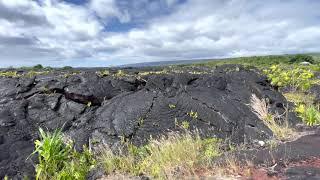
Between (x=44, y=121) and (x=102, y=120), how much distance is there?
1.93 m

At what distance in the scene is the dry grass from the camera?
1186 cm

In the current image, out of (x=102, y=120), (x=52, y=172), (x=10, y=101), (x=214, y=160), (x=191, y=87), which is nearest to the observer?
(x=214, y=160)

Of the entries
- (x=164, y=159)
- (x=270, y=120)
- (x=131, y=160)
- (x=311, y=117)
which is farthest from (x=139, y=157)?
(x=311, y=117)

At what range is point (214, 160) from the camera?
9141 mm

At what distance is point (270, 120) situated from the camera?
42.7 ft

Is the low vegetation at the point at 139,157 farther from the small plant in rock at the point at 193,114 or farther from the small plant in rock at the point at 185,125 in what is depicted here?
the small plant in rock at the point at 193,114

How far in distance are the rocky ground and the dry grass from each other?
7.6 inches

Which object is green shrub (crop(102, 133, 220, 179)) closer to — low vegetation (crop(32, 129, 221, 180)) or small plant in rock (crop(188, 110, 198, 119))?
low vegetation (crop(32, 129, 221, 180))

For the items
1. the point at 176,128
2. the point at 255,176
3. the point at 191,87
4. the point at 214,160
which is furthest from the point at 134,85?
the point at 255,176

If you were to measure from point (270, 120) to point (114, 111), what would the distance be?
505 cm

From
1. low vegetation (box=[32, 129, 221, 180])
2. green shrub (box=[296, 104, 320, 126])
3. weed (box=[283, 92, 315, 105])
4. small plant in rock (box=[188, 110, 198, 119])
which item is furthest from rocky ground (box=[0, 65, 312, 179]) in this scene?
weed (box=[283, 92, 315, 105])

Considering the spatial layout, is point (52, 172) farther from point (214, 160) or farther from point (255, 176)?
point (255, 176)

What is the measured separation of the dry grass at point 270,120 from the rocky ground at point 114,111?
0.19 m

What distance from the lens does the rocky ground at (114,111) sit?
12078 mm
